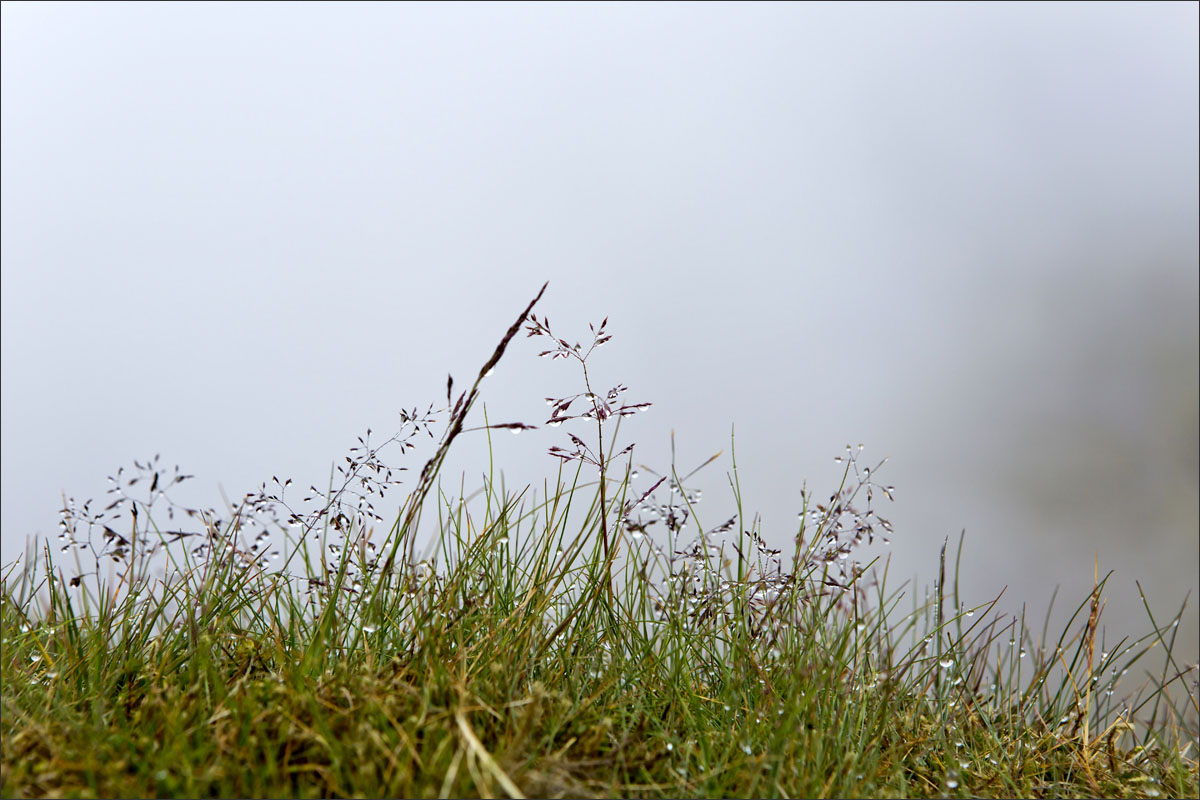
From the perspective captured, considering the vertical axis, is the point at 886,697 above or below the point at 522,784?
above

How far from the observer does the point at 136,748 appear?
154cm

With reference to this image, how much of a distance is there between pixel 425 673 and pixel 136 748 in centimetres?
52

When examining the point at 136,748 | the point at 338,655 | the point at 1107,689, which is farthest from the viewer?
the point at 1107,689

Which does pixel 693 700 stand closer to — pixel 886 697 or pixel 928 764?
pixel 886 697

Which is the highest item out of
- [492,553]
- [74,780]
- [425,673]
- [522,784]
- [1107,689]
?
[1107,689]

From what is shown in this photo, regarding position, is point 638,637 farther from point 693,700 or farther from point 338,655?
point 338,655

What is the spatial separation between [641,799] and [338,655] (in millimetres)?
742

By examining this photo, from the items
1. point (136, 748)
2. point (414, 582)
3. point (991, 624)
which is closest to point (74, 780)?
point (136, 748)

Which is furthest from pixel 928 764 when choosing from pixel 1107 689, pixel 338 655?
pixel 338 655

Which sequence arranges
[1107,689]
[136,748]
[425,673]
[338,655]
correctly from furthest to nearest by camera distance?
1. [1107,689]
2. [338,655]
3. [425,673]
4. [136,748]

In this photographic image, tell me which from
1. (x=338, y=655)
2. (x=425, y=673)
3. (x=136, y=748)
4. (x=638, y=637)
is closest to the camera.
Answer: (x=136, y=748)

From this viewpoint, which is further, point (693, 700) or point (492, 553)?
point (492, 553)

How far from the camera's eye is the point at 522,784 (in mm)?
1434

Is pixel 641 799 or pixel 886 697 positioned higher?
pixel 886 697
